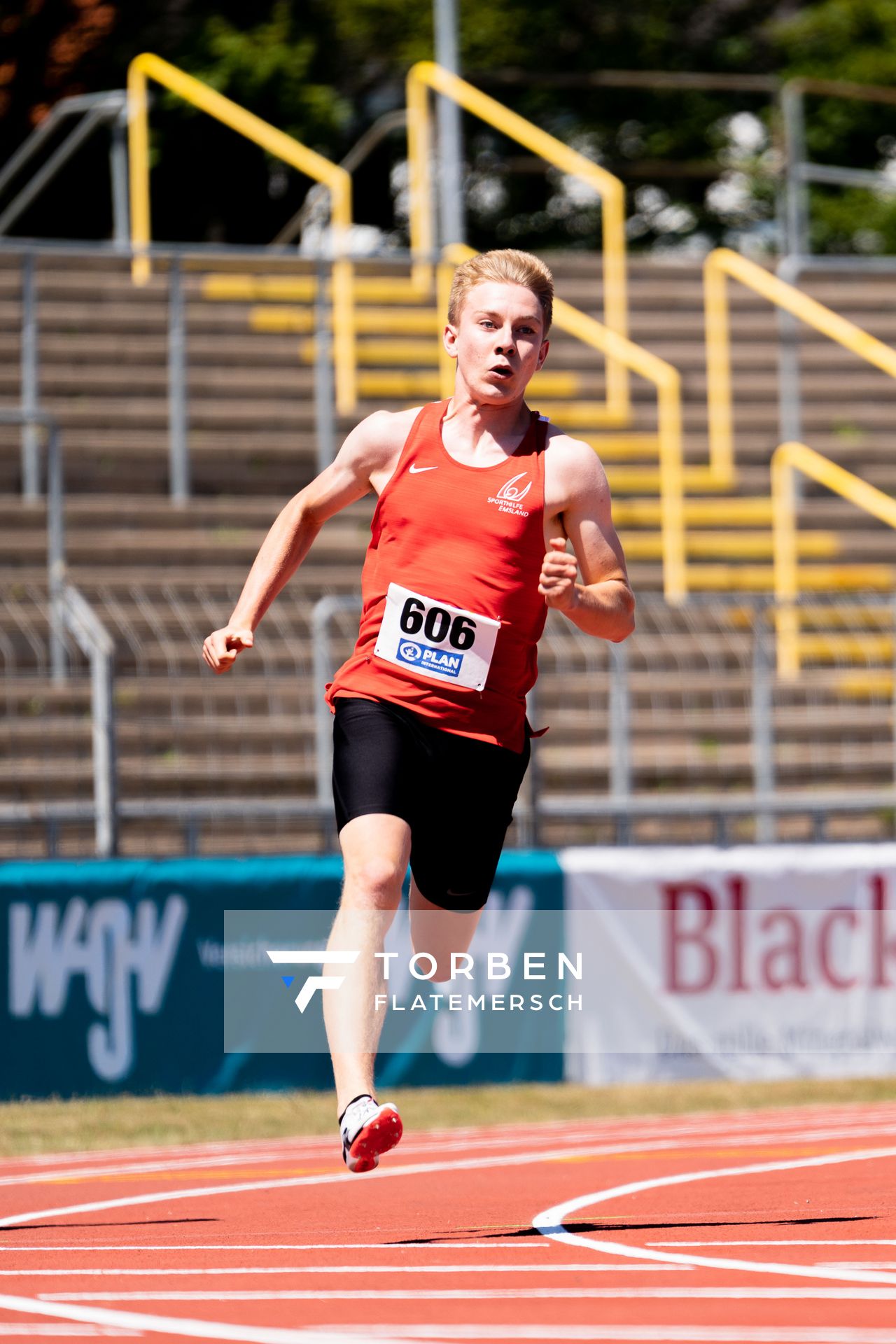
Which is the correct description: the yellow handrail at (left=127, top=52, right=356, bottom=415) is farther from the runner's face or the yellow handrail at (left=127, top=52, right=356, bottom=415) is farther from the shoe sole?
the shoe sole

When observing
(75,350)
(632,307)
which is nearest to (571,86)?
(632,307)

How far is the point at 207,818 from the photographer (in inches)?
452

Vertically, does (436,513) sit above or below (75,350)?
below

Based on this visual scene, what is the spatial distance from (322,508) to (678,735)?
833cm

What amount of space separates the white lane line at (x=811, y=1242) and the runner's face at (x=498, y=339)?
2.07 meters

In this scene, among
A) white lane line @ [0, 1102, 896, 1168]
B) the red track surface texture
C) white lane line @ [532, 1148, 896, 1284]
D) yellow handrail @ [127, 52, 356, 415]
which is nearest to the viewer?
the red track surface texture

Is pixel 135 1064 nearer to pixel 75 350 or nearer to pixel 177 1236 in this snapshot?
pixel 177 1236

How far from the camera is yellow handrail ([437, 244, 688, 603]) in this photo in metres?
15.5

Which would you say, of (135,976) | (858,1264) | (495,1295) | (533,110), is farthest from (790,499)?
(533,110)

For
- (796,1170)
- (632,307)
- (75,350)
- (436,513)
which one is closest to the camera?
(436,513)

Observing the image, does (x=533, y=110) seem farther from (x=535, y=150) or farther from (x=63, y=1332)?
(x=63, y=1332)

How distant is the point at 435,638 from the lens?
5.75 meters

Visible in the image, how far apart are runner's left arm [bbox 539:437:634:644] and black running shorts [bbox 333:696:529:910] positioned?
Result: 446mm

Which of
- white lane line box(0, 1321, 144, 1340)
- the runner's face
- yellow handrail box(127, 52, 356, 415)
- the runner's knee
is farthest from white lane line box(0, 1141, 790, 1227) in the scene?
yellow handrail box(127, 52, 356, 415)
